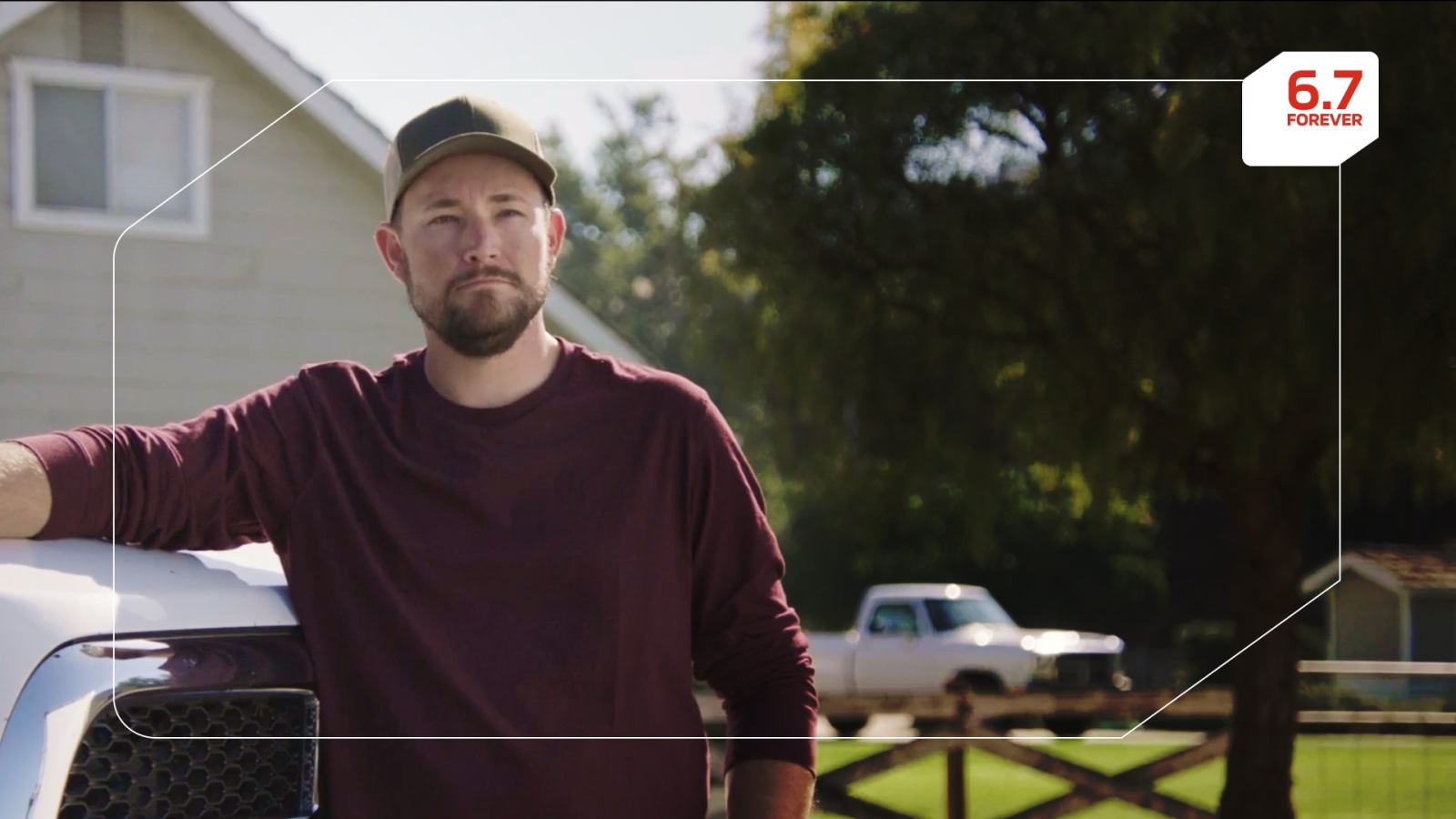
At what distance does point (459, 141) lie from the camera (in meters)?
1.74

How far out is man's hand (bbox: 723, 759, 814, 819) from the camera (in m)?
1.90

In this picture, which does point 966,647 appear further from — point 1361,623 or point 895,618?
point 1361,623

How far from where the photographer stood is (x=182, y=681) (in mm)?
1589

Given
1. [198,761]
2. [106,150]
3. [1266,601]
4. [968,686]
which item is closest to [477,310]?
[106,150]

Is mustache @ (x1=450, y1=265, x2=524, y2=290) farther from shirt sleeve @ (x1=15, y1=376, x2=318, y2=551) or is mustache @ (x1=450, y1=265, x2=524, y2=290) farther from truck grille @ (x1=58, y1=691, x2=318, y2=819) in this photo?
truck grille @ (x1=58, y1=691, x2=318, y2=819)

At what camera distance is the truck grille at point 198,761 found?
155 centimetres

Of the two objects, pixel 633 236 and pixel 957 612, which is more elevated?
pixel 633 236

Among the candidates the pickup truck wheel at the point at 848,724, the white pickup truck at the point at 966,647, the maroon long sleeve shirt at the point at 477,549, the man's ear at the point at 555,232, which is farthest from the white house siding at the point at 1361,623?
the man's ear at the point at 555,232

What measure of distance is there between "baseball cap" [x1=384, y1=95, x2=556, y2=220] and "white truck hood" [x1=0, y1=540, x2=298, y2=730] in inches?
18.1

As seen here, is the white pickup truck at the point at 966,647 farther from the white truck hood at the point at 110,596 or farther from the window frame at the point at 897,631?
the white truck hood at the point at 110,596

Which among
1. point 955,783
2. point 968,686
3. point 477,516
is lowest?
point 955,783

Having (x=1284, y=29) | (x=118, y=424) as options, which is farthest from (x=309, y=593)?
(x=1284, y=29)

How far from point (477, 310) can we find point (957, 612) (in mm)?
751

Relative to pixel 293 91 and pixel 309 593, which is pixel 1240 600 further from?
pixel 293 91
